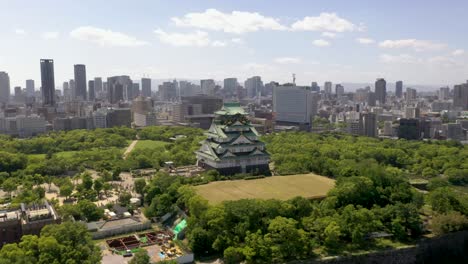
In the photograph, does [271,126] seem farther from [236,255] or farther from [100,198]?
[236,255]

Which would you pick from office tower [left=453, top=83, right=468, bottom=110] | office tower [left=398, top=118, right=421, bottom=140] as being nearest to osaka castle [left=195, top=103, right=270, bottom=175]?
office tower [left=398, top=118, right=421, bottom=140]

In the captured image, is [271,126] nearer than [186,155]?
Answer: No

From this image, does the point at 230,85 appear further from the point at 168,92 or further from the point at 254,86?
the point at 168,92

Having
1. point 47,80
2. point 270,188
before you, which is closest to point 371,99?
point 47,80

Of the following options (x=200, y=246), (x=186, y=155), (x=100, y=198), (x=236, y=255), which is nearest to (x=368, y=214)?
(x=236, y=255)

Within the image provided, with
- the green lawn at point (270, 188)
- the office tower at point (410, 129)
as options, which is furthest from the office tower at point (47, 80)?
the green lawn at point (270, 188)
